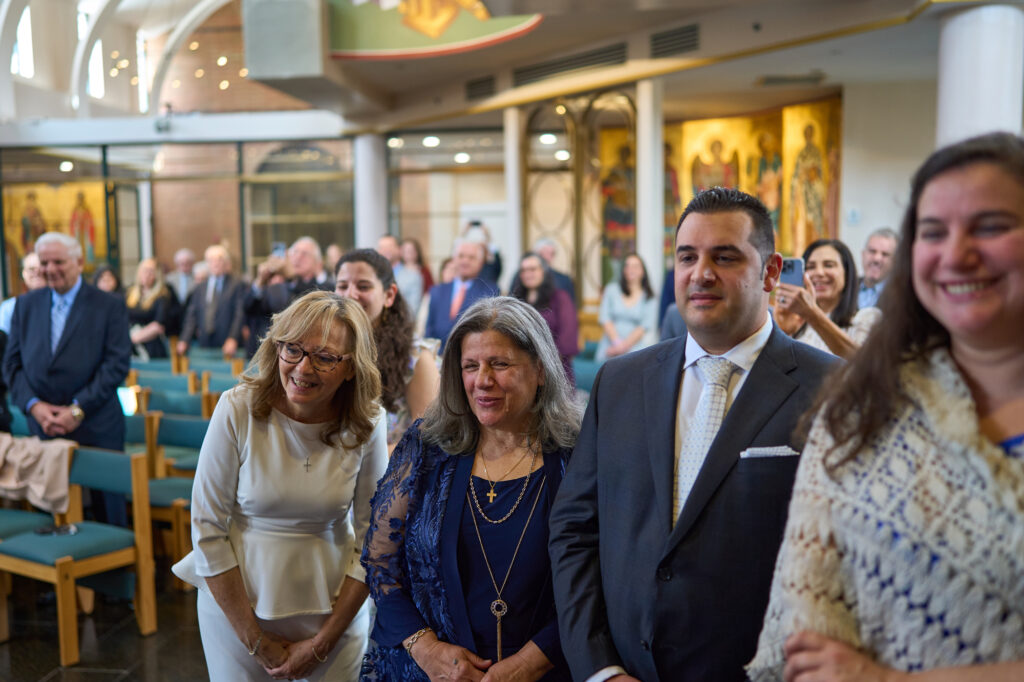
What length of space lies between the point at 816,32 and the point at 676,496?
6.55 metres

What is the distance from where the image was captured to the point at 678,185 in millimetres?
11930

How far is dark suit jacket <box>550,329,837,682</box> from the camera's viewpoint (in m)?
1.58

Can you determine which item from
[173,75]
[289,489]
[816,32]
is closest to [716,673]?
[289,489]

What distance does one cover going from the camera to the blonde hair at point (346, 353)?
2.29 meters

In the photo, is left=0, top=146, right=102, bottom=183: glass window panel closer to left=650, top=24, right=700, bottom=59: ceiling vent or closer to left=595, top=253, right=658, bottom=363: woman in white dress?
left=650, top=24, right=700, bottom=59: ceiling vent

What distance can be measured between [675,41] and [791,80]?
5.13ft

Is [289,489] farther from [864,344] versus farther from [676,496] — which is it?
[864,344]

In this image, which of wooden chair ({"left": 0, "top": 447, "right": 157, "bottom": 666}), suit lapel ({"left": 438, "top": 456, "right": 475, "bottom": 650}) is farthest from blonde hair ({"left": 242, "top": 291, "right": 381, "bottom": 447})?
wooden chair ({"left": 0, "top": 447, "right": 157, "bottom": 666})

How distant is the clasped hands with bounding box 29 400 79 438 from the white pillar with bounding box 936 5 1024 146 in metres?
6.21

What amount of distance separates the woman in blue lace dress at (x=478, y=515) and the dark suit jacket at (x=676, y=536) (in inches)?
8.9

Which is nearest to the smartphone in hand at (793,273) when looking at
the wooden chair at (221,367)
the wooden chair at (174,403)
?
the wooden chair at (174,403)

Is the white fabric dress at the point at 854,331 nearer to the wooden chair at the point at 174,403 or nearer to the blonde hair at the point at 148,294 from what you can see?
the wooden chair at the point at 174,403

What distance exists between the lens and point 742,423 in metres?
1.60

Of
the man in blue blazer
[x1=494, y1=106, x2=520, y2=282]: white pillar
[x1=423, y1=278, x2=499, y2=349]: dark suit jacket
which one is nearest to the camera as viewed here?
[x1=423, y1=278, x2=499, y2=349]: dark suit jacket
